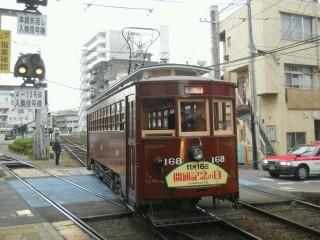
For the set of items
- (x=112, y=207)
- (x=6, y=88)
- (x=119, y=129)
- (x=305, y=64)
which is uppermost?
(x=305, y=64)

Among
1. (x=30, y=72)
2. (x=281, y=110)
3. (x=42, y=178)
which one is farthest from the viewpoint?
(x=281, y=110)

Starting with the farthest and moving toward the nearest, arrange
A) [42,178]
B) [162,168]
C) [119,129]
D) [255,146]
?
[255,146]
[42,178]
[119,129]
[162,168]

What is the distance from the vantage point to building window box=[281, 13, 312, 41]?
3128 centimetres

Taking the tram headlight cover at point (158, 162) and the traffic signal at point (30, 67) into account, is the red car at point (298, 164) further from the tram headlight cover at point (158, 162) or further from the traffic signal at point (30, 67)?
the traffic signal at point (30, 67)

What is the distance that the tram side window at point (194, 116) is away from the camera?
9663 mm

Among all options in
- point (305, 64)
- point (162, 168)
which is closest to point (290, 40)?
point (305, 64)

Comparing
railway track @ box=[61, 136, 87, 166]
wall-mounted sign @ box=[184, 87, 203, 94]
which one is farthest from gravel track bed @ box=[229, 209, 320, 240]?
railway track @ box=[61, 136, 87, 166]

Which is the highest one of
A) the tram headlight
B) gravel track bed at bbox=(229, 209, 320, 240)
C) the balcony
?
the balcony

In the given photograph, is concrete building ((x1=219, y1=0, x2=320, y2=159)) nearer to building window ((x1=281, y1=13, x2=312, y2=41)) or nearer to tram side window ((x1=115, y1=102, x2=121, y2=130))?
building window ((x1=281, y1=13, x2=312, y2=41))

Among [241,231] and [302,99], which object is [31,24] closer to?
[241,231]

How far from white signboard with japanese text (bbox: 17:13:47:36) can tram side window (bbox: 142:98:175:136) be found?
3028 mm

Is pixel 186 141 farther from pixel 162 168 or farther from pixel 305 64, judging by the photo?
pixel 305 64

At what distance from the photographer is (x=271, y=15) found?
30.5 m

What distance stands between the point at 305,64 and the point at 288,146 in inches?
214
